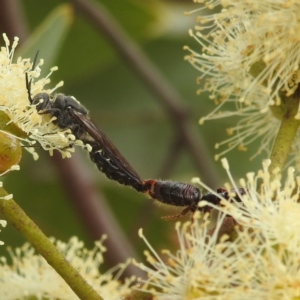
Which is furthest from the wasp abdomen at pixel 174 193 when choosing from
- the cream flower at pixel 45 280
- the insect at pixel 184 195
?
the cream flower at pixel 45 280

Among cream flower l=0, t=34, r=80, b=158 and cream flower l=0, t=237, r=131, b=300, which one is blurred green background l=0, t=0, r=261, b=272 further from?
cream flower l=0, t=34, r=80, b=158

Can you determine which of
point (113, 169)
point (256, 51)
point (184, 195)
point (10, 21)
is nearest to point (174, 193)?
point (184, 195)

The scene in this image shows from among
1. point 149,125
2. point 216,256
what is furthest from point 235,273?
point 149,125

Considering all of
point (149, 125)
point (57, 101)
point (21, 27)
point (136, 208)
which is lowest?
point (136, 208)

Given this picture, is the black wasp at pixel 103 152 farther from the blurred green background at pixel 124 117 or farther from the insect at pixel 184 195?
the blurred green background at pixel 124 117

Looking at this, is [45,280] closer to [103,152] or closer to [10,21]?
[103,152]

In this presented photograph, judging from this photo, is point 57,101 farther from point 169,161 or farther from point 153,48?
point 153,48

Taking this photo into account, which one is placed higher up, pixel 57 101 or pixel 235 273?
pixel 57 101
